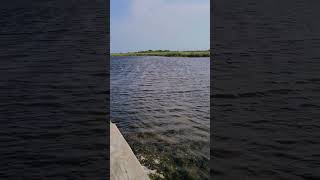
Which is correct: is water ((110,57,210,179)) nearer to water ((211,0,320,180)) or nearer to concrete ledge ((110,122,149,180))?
concrete ledge ((110,122,149,180))

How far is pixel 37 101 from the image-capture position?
186 cm

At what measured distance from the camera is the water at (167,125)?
686 centimetres

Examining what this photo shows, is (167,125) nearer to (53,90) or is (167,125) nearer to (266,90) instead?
(266,90)

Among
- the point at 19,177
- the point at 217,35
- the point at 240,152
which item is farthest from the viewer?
the point at 217,35

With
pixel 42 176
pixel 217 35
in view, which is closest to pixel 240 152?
pixel 217 35

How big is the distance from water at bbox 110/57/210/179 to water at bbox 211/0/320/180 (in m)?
3.75

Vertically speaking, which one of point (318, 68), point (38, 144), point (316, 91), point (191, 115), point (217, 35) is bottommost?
point (191, 115)

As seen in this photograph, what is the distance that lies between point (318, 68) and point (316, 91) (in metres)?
0.23

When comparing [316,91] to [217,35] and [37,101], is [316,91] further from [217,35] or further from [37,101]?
[37,101]

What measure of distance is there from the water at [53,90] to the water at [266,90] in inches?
26.8

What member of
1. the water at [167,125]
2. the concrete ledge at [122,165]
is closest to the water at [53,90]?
the concrete ledge at [122,165]

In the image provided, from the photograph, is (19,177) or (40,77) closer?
(19,177)

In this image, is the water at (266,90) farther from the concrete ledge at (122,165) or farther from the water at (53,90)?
the concrete ledge at (122,165)

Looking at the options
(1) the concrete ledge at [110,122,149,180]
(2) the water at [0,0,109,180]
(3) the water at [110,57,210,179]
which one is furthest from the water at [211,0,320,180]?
(3) the water at [110,57,210,179]
